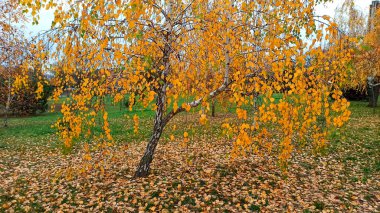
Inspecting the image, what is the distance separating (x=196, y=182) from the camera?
21.4 feet

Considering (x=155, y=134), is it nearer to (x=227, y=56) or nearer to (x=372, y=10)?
(x=227, y=56)

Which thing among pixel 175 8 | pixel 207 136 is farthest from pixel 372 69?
pixel 175 8

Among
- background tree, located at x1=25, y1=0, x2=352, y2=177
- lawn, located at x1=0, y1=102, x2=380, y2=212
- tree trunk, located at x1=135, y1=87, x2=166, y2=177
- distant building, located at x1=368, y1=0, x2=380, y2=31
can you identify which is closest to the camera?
background tree, located at x1=25, y1=0, x2=352, y2=177

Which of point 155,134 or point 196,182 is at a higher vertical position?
point 155,134

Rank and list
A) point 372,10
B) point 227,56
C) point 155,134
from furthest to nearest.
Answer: point 372,10
point 155,134
point 227,56

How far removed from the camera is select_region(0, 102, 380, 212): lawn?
5.46 meters

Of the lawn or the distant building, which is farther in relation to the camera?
the distant building

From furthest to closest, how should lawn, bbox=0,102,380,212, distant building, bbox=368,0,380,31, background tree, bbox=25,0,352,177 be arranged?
1. distant building, bbox=368,0,380,31
2. lawn, bbox=0,102,380,212
3. background tree, bbox=25,0,352,177

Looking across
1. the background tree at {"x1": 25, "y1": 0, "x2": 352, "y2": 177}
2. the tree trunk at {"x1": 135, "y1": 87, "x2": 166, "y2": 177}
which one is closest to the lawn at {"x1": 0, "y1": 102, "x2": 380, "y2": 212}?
the tree trunk at {"x1": 135, "y1": 87, "x2": 166, "y2": 177}

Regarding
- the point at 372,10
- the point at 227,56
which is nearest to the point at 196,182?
the point at 227,56

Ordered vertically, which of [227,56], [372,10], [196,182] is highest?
[372,10]

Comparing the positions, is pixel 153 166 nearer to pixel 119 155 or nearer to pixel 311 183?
pixel 119 155

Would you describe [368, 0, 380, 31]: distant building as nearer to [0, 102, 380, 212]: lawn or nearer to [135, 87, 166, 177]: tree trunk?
[0, 102, 380, 212]: lawn

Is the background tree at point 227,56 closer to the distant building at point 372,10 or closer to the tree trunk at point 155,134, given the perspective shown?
the tree trunk at point 155,134
